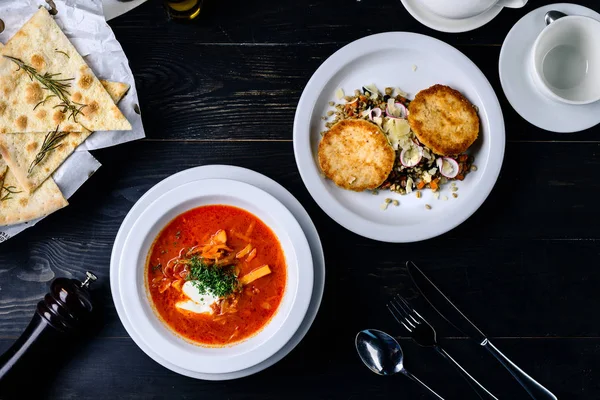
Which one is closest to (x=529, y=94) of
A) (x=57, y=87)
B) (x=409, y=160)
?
(x=409, y=160)

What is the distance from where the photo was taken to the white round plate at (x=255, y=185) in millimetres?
2236

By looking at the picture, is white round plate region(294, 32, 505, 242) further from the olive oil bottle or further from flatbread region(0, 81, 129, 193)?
flatbread region(0, 81, 129, 193)

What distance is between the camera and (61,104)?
7.45ft

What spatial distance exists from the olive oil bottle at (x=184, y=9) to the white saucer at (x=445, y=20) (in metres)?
0.88

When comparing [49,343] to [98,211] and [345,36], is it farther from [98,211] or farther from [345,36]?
[345,36]

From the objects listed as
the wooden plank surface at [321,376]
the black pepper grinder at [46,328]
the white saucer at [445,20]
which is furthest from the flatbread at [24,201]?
the white saucer at [445,20]

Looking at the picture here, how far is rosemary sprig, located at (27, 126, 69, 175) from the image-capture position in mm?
2256

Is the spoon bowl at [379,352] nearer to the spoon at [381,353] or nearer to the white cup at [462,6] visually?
the spoon at [381,353]

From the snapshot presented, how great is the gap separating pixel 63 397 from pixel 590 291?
7.82 feet

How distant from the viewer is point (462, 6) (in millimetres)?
Answer: 2107

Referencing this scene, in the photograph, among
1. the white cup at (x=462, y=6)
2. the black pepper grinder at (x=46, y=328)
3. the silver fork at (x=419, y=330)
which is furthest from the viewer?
the silver fork at (x=419, y=330)

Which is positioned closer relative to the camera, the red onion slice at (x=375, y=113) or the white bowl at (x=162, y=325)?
the white bowl at (x=162, y=325)

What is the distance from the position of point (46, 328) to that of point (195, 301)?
0.60 meters

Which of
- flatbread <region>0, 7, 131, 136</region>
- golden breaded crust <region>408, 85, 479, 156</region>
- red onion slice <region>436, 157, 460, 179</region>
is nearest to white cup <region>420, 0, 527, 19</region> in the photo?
golden breaded crust <region>408, 85, 479, 156</region>
